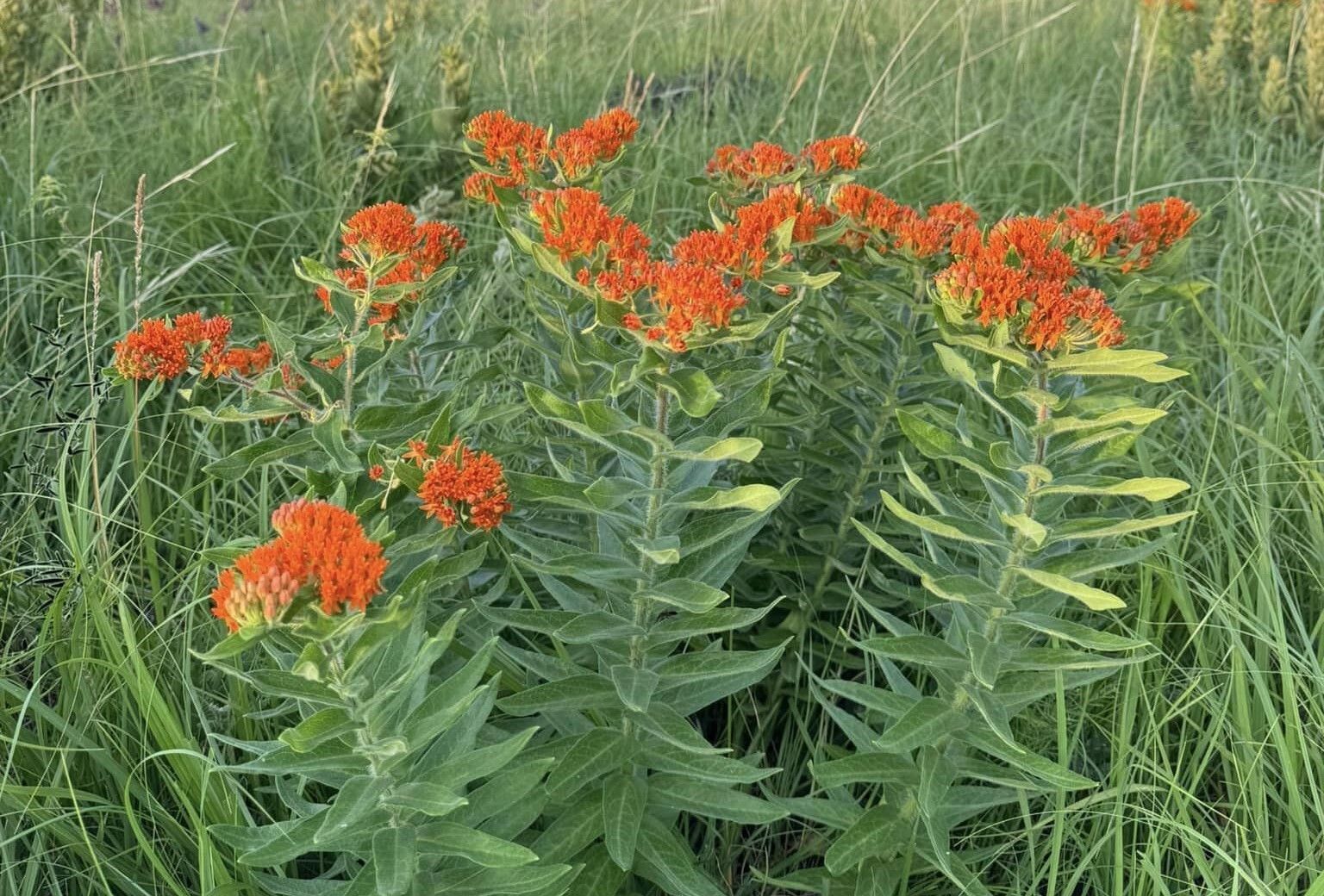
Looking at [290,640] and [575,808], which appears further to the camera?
[575,808]

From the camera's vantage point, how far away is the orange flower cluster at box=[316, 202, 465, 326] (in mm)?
1798

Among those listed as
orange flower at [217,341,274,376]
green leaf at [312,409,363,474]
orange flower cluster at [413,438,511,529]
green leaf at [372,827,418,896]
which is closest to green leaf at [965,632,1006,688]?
orange flower cluster at [413,438,511,529]

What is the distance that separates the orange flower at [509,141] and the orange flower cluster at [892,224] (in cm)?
55

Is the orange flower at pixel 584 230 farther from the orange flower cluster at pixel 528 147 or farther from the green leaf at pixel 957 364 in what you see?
the green leaf at pixel 957 364

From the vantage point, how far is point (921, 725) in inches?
66.9

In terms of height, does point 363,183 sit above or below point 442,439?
below

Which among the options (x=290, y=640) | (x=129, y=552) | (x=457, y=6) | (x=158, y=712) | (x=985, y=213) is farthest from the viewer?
(x=457, y=6)

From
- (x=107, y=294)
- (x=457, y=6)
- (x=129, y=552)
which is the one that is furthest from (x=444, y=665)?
(x=457, y=6)

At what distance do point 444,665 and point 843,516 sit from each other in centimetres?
86

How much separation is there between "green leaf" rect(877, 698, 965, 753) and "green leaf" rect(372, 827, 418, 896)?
67cm

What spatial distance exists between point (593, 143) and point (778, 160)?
1.32 ft

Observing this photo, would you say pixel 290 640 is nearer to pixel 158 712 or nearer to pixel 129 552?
pixel 158 712

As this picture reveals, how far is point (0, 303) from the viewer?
3.12 m

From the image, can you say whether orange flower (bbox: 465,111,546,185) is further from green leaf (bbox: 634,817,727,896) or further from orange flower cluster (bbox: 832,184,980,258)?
green leaf (bbox: 634,817,727,896)
